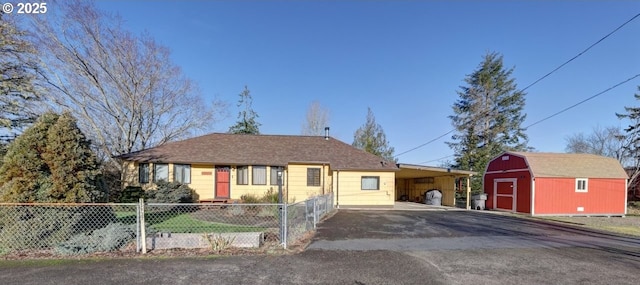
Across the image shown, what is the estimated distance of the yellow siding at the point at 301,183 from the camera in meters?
18.8

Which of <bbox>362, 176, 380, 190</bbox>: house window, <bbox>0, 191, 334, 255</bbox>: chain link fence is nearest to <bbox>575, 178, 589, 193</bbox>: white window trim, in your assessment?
<bbox>362, 176, 380, 190</bbox>: house window

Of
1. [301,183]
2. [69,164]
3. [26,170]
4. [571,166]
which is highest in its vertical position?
[69,164]

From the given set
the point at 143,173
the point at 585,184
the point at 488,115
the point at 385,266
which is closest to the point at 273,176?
the point at 143,173

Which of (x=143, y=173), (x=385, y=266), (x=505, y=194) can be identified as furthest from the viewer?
(x=505, y=194)

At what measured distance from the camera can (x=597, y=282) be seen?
505 cm

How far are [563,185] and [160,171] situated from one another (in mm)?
23312

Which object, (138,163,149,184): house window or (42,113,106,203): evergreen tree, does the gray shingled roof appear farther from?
(42,113,106,203): evergreen tree

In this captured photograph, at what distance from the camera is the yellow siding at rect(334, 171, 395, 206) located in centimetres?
1912

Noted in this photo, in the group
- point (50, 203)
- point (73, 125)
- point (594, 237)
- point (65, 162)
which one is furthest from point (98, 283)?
point (594, 237)

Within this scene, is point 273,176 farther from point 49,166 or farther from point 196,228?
point 49,166

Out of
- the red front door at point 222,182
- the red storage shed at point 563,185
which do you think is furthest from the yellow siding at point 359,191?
the red storage shed at point 563,185

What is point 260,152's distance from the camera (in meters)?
19.6

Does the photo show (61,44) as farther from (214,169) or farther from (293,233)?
Result: (293,233)

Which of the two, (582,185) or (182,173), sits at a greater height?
(182,173)
